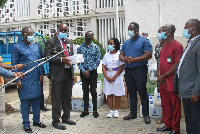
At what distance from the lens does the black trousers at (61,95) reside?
522cm

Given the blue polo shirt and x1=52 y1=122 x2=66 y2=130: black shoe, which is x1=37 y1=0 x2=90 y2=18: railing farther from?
x1=52 y1=122 x2=66 y2=130: black shoe

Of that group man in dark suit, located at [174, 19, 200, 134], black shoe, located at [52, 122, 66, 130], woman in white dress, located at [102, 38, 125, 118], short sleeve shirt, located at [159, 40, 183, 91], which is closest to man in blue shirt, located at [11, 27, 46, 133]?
black shoe, located at [52, 122, 66, 130]

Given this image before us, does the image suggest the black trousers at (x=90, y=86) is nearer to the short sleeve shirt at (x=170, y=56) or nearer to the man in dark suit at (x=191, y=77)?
the short sleeve shirt at (x=170, y=56)

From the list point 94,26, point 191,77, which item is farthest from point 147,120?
point 94,26

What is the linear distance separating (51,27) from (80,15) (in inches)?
118

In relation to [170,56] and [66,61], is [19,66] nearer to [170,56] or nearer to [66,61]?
[66,61]

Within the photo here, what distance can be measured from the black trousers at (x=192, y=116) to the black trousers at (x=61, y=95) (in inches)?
109

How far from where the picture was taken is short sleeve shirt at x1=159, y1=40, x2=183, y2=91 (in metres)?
4.42

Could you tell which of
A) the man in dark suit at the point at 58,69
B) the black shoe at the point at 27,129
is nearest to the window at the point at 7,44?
the man in dark suit at the point at 58,69

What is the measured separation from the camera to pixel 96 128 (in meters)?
5.18

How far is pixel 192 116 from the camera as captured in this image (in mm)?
3482

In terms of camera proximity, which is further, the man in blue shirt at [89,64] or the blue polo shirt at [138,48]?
the man in blue shirt at [89,64]

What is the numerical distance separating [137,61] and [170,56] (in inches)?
35.9

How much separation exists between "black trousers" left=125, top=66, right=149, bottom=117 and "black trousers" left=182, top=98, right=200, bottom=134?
1.75 m
